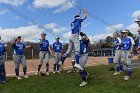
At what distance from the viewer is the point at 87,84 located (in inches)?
572

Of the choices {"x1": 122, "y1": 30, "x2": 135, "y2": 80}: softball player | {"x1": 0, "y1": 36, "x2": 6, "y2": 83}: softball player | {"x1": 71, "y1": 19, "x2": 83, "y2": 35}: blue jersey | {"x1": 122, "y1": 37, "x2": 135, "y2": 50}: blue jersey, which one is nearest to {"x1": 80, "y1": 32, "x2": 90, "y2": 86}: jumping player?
{"x1": 71, "y1": 19, "x2": 83, "y2": 35}: blue jersey

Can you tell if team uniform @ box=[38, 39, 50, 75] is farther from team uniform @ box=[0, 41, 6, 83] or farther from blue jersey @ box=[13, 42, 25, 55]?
team uniform @ box=[0, 41, 6, 83]

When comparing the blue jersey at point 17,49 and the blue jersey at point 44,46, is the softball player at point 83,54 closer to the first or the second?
the blue jersey at point 17,49

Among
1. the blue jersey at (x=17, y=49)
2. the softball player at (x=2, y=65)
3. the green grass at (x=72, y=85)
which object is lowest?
the green grass at (x=72, y=85)

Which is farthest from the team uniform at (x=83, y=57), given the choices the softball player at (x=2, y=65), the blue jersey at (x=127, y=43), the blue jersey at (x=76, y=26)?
the softball player at (x=2, y=65)

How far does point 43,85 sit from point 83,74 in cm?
184

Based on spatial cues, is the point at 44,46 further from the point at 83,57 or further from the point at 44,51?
the point at 83,57

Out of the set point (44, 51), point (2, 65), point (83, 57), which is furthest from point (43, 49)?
point (83, 57)

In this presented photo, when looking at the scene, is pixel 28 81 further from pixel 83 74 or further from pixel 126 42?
pixel 126 42

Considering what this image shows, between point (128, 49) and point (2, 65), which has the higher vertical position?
point (128, 49)

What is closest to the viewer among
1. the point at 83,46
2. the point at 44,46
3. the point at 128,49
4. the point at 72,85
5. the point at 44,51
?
the point at 72,85

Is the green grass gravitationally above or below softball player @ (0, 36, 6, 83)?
below

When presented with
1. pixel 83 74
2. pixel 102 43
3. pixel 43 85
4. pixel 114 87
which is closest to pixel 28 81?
pixel 43 85

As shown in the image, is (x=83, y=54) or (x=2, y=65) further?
(x=2, y=65)
